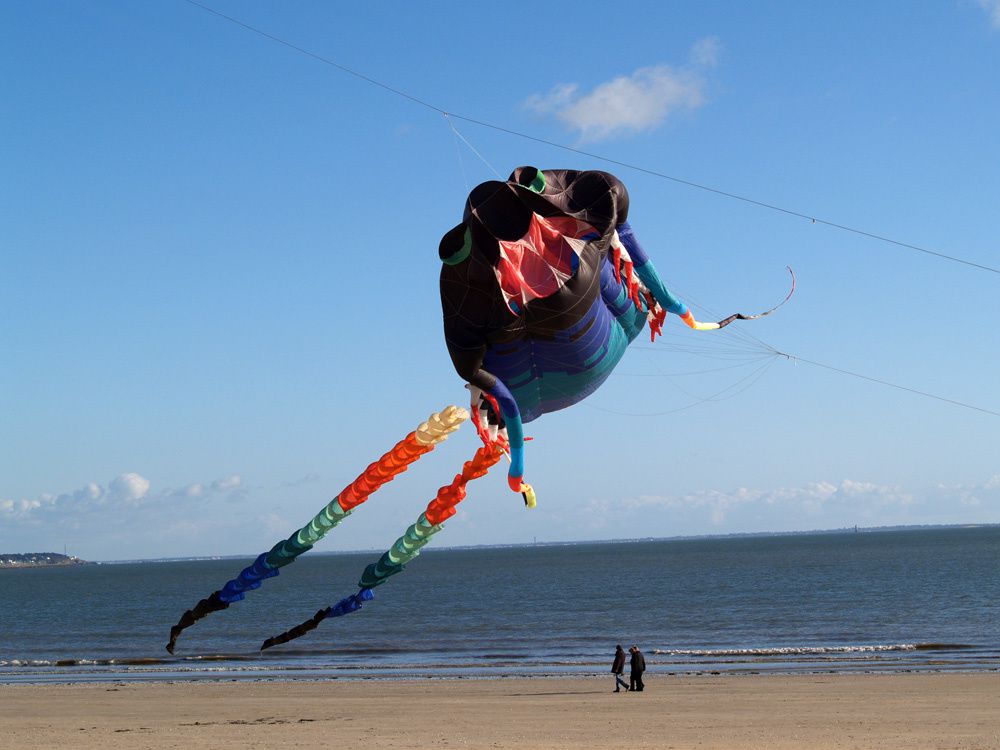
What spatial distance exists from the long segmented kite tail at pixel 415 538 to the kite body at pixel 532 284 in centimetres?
97

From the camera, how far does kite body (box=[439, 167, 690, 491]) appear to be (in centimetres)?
1130

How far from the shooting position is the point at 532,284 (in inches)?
460

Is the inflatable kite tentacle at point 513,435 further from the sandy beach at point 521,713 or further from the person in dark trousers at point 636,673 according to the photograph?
the person in dark trousers at point 636,673

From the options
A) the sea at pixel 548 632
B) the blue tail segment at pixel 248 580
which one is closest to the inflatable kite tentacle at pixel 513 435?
the blue tail segment at pixel 248 580

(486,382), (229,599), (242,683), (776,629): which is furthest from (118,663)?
(486,382)

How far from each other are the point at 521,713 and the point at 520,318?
15668 mm

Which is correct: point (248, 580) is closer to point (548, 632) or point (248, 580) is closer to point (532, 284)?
point (532, 284)

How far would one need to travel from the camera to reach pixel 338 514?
13.5m

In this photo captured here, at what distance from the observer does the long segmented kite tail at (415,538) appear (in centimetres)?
1339

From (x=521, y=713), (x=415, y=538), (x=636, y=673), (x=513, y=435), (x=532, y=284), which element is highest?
(x=532, y=284)

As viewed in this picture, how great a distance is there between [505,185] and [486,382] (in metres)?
2.05

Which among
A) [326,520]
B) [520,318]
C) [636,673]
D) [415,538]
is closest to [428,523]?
[415,538]

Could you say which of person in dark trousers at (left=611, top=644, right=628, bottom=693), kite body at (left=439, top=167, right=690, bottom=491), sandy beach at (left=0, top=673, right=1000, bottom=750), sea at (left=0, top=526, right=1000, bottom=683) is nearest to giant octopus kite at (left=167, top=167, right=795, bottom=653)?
kite body at (left=439, top=167, right=690, bottom=491)

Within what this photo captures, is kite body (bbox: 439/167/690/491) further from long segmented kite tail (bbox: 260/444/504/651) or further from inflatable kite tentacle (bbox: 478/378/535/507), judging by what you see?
long segmented kite tail (bbox: 260/444/504/651)
